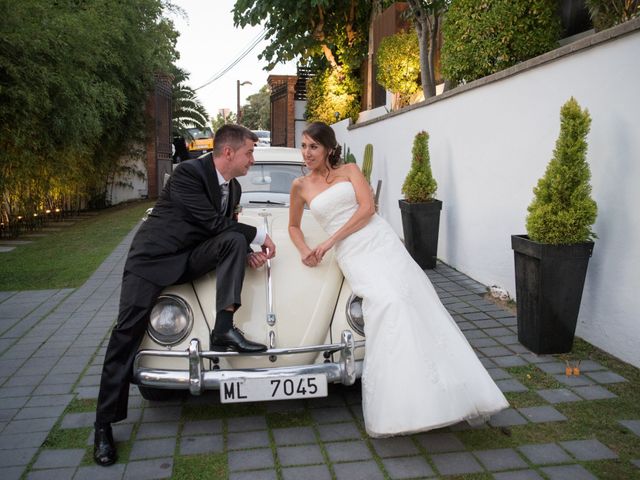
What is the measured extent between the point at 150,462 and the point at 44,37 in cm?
814

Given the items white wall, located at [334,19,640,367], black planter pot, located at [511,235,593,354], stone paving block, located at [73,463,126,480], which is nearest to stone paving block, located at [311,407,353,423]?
stone paving block, located at [73,463,126,480]

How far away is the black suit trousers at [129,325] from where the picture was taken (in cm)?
302

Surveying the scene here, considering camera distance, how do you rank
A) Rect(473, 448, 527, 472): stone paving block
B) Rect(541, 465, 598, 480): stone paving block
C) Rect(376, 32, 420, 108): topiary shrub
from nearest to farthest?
Rect(541, 465, 598, 480): stone paving block
Rect(473, 448, 527, 472): stone paving block
Rect(376, 32, 420, 108): topiary shrub

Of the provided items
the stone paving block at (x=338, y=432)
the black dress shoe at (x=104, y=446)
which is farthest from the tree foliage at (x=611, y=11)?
the black dress shoe at (x=104, y=446)

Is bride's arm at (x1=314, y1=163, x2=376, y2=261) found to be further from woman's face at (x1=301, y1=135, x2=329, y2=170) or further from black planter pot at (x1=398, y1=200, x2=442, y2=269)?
black planter pot at (x1=398, y1=200, x2=442, y2=269)

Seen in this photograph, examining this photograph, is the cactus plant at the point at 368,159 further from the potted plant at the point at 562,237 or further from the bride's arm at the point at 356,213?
the bride's arm at the point at 356,213

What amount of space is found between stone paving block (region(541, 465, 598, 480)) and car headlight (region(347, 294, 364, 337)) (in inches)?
46.7

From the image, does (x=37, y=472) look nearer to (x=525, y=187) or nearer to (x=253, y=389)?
(x=253, y=389)

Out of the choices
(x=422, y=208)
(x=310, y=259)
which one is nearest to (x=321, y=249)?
(x=310, y=259)

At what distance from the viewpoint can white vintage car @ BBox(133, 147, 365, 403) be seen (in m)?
2.99

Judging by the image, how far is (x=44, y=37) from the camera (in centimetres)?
881

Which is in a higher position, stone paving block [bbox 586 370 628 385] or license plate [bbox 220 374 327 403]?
license plate [bbox 220 374 327 403]

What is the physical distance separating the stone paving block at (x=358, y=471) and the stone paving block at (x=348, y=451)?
0.17 feet

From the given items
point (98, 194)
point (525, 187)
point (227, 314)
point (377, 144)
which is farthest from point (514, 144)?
point (98, 194)
